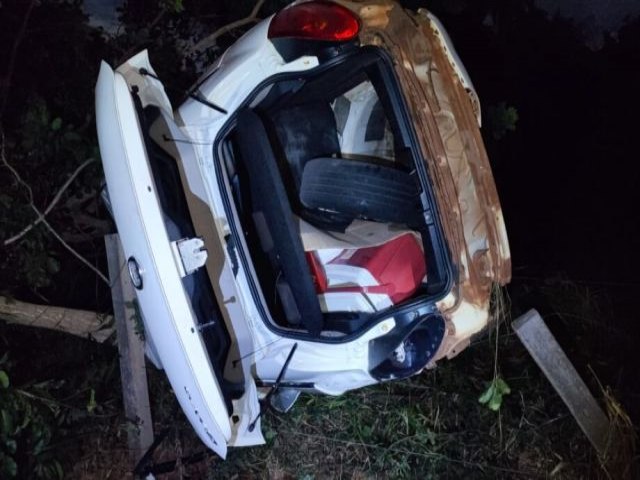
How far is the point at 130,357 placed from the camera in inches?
132

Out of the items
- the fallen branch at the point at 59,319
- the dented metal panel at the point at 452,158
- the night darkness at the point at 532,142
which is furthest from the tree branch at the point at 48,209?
the dented metal panel at the point at 452,158

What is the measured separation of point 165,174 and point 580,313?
8.22 feet

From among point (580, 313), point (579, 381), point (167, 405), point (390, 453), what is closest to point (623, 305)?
point (580, 313)

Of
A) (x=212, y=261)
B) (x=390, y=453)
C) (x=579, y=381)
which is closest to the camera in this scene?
(x=212, y=261)

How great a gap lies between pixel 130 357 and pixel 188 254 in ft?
5.24

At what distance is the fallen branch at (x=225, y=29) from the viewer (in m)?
3.55

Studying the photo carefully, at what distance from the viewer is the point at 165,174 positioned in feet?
7.48

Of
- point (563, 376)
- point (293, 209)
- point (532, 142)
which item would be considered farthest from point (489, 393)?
point (532, 142)

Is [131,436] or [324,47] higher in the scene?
[324,47]

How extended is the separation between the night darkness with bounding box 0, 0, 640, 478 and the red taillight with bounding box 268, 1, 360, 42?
1538 millimetres

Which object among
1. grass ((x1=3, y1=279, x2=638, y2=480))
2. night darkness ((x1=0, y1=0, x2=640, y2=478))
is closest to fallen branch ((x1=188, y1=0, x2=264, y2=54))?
night darkness ((x1=0, y1=0, x2=640, y2=478))

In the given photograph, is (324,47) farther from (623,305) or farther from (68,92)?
(623,305)

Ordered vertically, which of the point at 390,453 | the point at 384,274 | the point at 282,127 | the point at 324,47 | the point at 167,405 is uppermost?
the point at 324,47

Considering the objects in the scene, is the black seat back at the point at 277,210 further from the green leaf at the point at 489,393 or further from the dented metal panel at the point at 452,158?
the green leaf at the point at 489,393
